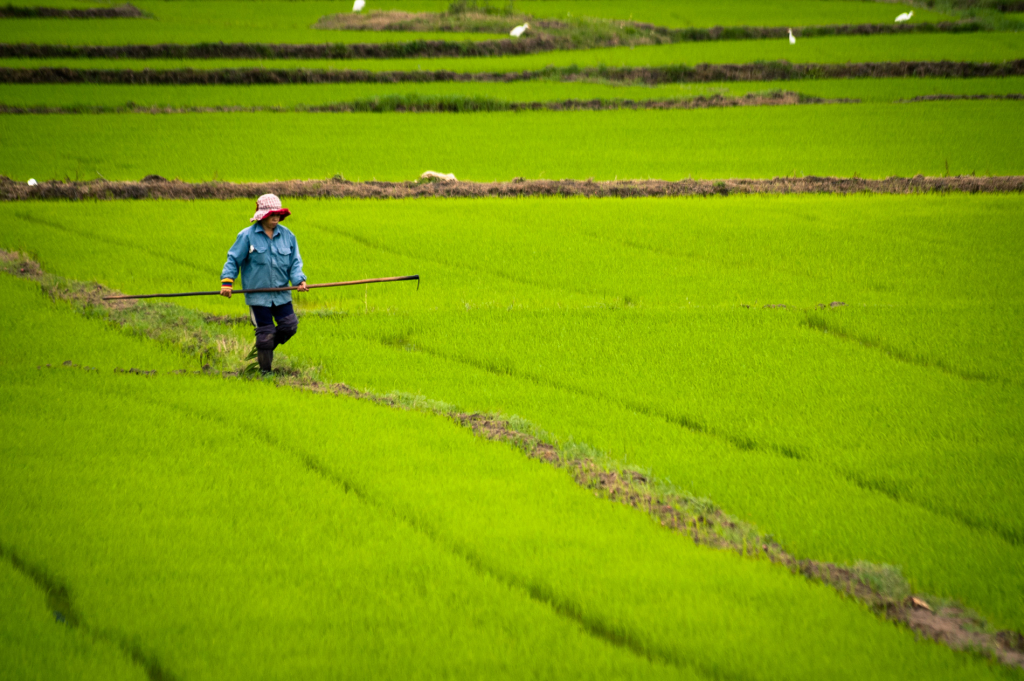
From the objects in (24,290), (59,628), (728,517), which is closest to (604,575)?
(728,517)

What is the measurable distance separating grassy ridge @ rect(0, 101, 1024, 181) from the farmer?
233 inches

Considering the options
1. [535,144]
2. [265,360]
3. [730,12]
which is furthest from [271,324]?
[730,12]

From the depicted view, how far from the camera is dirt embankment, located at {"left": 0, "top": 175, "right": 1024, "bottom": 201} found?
10.9 metres

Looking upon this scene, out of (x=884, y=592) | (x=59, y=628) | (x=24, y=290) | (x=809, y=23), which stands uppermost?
(x=809, y=23)

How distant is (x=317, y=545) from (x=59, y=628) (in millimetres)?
1119

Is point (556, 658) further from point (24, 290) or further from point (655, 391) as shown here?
point (24, 290)

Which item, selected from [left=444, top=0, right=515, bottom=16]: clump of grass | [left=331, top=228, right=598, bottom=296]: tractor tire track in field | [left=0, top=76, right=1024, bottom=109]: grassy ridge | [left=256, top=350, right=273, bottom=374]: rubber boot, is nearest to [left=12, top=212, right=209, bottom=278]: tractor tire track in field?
[left=331, top=228, right=598, bottom=296]: tractor tire track in field

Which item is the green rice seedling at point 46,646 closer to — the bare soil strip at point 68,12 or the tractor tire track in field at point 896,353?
the tractor tire track in field at point 896,353

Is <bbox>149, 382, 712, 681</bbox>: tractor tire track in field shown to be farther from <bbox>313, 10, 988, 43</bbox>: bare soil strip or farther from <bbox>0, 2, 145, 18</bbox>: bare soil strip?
<bbox>0, 2, 145, 18</bbox>: bare soil strip

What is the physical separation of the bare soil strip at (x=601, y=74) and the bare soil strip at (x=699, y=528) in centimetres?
1311

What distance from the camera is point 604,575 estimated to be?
362 centimetres

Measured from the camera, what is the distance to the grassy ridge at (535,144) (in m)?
12.1

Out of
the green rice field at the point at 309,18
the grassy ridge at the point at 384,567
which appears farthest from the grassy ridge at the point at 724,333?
the green rice field at the point at 309,18

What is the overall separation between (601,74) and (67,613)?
661 inches
